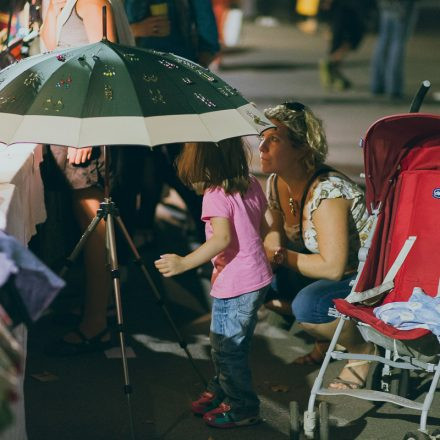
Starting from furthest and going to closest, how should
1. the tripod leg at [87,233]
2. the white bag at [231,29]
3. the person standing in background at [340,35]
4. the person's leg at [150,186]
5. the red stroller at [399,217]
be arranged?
the white bag at [231,29] → the person standing in background at [340,35] → the person's leg at [150,186] → the red stroller at [399,217] → the tripod leg at [87,233]

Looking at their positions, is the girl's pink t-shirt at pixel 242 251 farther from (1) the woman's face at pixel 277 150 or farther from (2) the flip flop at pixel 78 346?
(2) the flip flop at pixel 78 346

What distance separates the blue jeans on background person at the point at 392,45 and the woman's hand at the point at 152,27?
701 cm

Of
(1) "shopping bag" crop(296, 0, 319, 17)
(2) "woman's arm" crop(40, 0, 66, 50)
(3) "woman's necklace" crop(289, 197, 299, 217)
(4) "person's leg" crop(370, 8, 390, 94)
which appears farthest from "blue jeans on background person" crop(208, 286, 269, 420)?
(1) "shopping bag" crop(296, 0, 319, 17)

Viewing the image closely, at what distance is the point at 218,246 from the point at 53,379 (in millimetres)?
1252

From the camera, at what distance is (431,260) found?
4.72m

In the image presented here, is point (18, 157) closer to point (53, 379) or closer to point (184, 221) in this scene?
point (53, 379)

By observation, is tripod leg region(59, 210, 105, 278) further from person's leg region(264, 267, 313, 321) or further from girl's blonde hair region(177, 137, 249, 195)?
person's leg region(264, 267, 313, 321)

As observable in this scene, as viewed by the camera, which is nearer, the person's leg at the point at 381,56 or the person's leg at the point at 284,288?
the person's leg at the point at 284,288

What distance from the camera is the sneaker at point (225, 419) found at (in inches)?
175

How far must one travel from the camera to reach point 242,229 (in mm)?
4285

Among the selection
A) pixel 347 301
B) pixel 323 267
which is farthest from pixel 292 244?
pixel 347 301

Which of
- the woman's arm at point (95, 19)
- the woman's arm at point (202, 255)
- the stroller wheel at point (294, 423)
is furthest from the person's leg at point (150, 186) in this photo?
the stroller wheel at point (294, 423)

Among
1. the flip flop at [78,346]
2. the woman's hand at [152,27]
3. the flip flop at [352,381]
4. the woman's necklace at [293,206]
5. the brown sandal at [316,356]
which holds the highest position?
the woman's hand at [152,27]

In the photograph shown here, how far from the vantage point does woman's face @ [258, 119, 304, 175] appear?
4.71m
